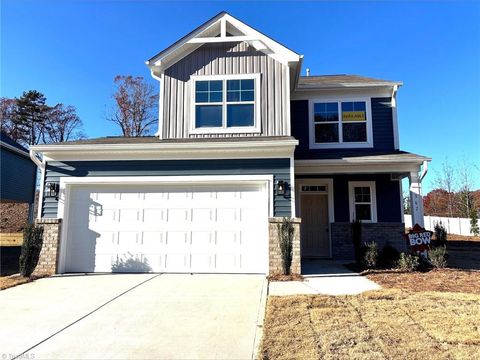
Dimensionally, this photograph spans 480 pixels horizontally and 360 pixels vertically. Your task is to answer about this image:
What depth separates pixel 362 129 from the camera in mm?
11867

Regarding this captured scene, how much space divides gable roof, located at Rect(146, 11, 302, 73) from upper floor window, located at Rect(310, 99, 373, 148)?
2736 millimetres

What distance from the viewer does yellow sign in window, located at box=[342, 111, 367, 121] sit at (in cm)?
1191

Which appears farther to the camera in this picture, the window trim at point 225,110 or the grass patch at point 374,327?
the window trim at point 225,110

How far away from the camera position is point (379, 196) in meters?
11.5

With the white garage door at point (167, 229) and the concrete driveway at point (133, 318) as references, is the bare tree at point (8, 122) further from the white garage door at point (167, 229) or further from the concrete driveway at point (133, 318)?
the concrete driveway at point (133, 318)

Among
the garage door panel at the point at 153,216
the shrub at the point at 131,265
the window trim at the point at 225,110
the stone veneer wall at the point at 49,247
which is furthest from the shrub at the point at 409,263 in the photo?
the stone veneer wall at the point at 49,247

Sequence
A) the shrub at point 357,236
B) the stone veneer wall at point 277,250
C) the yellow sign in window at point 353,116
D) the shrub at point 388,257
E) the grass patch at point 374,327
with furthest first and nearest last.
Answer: the yellow sign in window at point 353,116
the shrub at point 357,236
the shrub at point 388,257
the stone veneer wall at point 277,250
the grass patch at point 374,327

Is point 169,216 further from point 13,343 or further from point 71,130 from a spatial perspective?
point 71,130

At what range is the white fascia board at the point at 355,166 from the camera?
398 inches

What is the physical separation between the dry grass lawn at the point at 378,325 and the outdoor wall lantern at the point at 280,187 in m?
2.96

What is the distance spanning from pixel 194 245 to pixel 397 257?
5951 millimetres

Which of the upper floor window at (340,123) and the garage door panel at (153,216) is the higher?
the upper floor window at (340,123)

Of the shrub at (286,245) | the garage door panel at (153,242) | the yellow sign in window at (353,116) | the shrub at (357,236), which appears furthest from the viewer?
the yellow sign in window at (353,116)

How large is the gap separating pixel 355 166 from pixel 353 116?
7.91 feet
